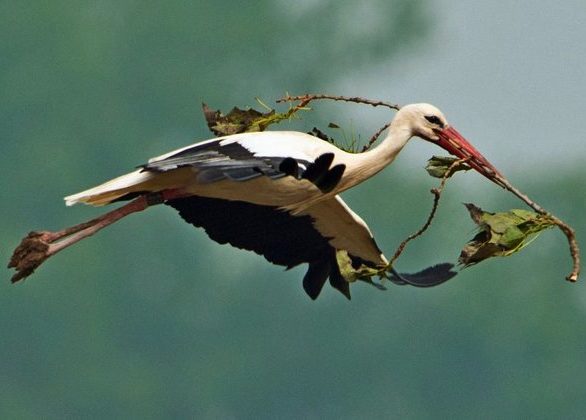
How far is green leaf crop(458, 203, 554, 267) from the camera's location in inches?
562

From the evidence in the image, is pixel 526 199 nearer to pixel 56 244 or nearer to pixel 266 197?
pixel 266 197

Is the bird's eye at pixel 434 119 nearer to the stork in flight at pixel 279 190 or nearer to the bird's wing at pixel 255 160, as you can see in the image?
the stork in flight at pixel 279 190

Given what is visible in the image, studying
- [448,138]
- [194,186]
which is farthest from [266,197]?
[448,138]

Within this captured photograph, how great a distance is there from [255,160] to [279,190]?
0.40m

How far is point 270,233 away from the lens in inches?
626

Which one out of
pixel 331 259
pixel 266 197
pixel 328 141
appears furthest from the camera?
pixel 331 259

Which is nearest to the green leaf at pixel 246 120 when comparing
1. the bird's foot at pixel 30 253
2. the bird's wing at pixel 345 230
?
the bird's wing at pixel 345 230

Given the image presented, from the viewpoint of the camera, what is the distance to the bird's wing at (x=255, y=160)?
13609 mm

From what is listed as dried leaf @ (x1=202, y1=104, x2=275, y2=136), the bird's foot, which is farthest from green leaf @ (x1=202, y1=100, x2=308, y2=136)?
the bird's foot

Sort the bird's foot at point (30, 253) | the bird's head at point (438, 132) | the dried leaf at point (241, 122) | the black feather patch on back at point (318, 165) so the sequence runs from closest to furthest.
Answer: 1. the black feather patch on back at point (318, 165)
2. the bird's head at point (438, 132)
3. the bird's foot at point (30, 253)
4. the dried leaf at point (241, 122)

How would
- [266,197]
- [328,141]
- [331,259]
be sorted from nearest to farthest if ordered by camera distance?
[266,197] → [328,141] → [331,259]

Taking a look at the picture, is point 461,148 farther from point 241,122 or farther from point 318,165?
point 241,122

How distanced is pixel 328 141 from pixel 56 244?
7.57 feet

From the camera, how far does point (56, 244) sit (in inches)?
586
